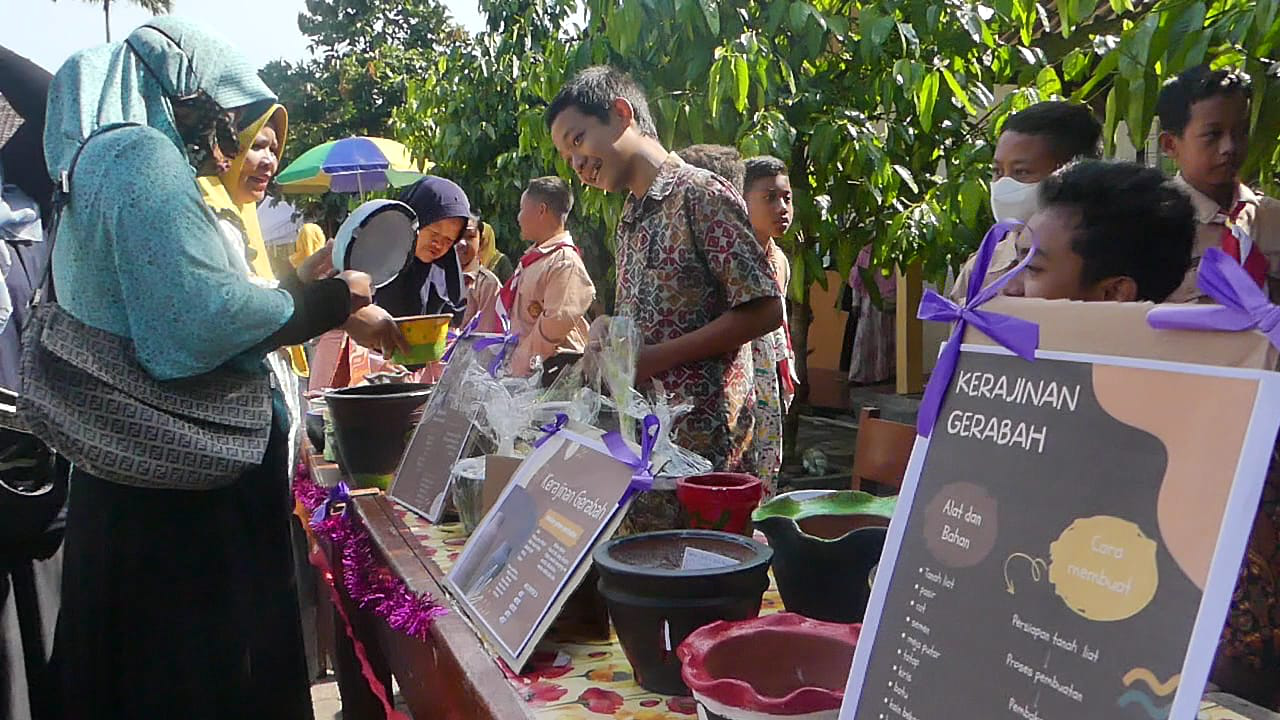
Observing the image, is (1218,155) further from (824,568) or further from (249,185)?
(249,185)

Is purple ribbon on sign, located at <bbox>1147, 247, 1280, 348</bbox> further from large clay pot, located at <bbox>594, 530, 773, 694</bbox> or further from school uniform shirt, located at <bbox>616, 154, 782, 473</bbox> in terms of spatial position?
school uniform shirt, located at <bbox>616, 154, 782, 473</bbox>

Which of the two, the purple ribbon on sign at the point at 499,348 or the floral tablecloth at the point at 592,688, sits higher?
the purple ribbon on sign at the point at 499,348

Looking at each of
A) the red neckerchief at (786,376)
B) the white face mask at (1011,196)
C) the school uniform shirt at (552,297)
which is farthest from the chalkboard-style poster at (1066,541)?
the red neckerchief at (786,376)

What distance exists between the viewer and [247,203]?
2008mm

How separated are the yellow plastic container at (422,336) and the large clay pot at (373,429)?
0.50 ft

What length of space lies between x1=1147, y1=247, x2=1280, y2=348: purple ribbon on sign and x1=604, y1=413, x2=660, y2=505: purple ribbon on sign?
2.10 feet

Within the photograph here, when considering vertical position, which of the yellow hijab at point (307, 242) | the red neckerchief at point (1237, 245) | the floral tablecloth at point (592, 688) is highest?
the red neckerchief at point (1237, 245)

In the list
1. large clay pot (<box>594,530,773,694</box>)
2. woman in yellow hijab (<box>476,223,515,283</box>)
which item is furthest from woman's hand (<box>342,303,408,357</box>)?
woman in yellow hijab (<box>476,223,515,283</box>)

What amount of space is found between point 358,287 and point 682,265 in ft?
2.05

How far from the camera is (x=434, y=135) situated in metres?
7.10

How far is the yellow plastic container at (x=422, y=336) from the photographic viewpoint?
6.30 feet

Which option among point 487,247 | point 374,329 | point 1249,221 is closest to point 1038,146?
point 1249,221

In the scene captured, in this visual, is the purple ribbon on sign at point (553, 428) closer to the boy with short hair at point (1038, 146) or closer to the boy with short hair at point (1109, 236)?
the boy with short hair at point (1109, 236)

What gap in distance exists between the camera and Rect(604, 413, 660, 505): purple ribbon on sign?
1140 millimetres
